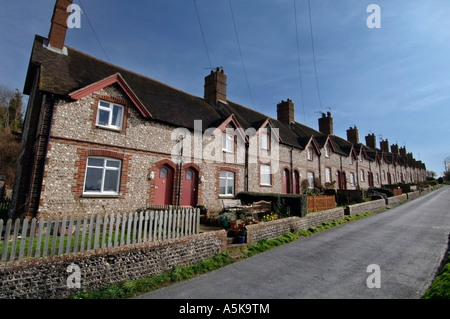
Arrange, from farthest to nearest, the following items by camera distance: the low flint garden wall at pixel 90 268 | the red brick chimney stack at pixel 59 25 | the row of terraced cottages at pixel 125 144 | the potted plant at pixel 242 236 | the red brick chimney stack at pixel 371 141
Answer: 1. the red brick chimney stack at pixel 371 141
2. the red brick chimney stack at pixel 59 25
3. the row of terraced cottages at pixel 125 144
4. the potted plant at pixel 242 236
5. the low flint garden wall at pixel 90 268

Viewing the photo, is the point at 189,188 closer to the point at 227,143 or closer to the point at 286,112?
the point at 227,143

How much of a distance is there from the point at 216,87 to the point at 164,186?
1256cm

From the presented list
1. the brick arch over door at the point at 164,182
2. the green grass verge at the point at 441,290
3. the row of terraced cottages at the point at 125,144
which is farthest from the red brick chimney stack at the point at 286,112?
the green grass verge at the point at 441,290

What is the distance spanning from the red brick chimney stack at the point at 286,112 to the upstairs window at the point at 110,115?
21810mm

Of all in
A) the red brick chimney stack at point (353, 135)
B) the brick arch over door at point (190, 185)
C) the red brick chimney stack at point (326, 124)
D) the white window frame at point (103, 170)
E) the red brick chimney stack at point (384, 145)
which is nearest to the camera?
the white window frame at point (103, 170)

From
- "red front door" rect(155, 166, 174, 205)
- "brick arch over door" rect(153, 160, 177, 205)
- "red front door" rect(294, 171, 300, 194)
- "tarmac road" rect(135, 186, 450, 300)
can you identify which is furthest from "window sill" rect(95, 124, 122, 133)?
"red front door" rect(294, 171, 300, 194)

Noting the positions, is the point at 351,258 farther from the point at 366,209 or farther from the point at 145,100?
the point at 145,100

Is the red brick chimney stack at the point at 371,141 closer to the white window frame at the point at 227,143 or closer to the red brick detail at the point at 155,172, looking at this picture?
the white window frame at the point at 227,143

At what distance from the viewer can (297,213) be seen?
42.9 feet

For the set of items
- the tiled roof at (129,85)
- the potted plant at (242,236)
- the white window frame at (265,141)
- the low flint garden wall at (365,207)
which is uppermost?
the tiled roof at (129,85)

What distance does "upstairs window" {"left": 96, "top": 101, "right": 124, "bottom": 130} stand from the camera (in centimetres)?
1213

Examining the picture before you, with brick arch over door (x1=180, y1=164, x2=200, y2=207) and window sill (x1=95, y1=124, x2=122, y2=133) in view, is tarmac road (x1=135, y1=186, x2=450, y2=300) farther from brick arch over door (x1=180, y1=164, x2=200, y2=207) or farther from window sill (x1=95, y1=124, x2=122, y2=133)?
window sill (x1=95, y1=124, x2=122, y2=133)

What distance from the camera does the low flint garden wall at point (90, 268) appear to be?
455 centimetres
